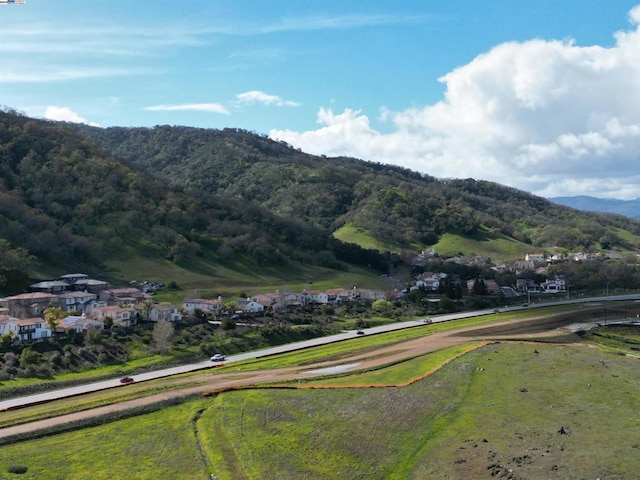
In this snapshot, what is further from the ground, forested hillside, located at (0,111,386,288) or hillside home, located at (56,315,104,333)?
forested hillside, located at (0,111,386,288)

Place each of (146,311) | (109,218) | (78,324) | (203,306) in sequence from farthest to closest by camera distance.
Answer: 1. (109,218)
2. (203,306)
3. (146,311)
4. (78,324)

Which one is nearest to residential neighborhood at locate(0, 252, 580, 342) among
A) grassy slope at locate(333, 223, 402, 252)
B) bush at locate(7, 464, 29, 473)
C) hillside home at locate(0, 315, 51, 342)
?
hillside home at locate(0, 315, 51, 342)

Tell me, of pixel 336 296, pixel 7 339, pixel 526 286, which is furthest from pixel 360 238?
pixel 7 339

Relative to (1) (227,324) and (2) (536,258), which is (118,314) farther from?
(2) (536,258)

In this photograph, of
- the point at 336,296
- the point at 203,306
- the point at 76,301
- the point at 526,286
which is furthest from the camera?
the point at 526,286

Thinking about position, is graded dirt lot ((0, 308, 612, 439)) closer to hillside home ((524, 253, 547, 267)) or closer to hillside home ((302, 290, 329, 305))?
hillside home ((302, 290, 329, 305))

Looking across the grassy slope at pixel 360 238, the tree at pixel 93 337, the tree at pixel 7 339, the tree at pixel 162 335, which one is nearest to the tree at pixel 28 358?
the tree at pixel 7 339
